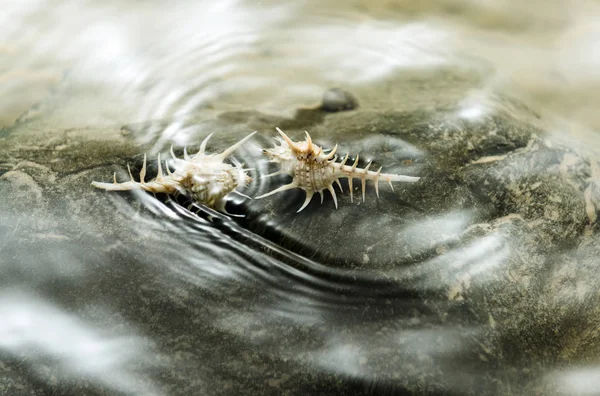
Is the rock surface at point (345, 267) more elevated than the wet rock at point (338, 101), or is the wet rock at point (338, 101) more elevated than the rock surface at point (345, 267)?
the wet rock at point (338, 101)

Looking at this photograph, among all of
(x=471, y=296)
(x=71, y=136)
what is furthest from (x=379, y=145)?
(x=71, y=136)

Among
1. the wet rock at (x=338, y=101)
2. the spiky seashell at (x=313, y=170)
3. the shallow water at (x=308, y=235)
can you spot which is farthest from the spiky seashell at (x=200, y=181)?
the wet rock at (x=338, y=101)

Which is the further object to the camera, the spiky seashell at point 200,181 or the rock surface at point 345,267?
the spiky seashell at point 200,181

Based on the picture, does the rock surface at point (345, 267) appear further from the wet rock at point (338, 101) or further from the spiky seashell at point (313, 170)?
the wet rock at point (338, 101)

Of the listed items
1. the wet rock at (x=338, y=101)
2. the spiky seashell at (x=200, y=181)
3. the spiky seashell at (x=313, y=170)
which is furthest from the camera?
the wet rock at (x=338, y=101)

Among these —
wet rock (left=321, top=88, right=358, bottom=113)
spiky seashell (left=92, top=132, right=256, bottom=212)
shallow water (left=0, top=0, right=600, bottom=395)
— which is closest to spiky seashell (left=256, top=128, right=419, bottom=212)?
shallow water (left=0, top=0, right=600, bottom=395)
